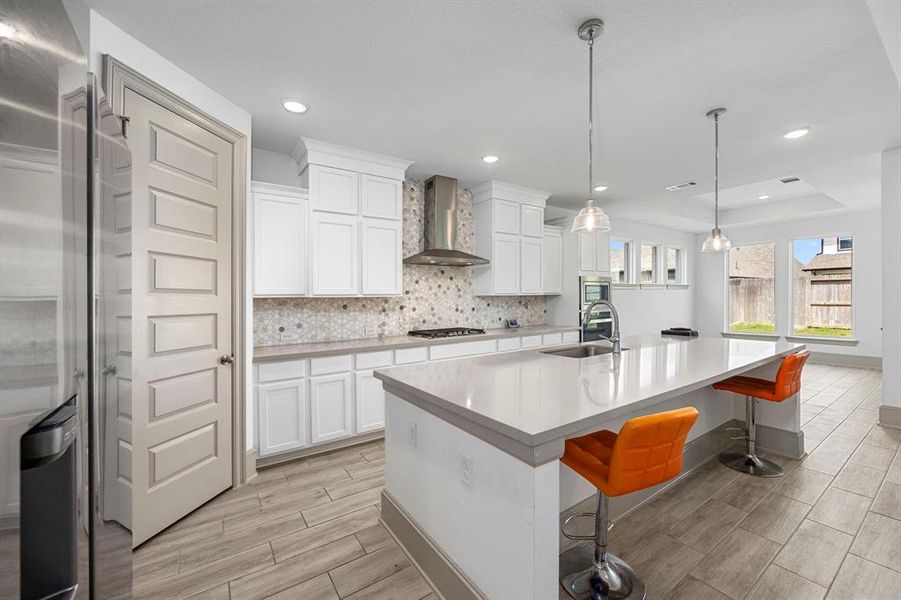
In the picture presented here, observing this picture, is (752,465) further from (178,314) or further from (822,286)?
(822,286)

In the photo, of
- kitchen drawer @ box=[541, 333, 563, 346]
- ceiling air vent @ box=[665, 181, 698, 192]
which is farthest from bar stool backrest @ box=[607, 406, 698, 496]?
ceiling air vent @ box=[665, 181, 698, 192]

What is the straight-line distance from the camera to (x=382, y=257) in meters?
3.65

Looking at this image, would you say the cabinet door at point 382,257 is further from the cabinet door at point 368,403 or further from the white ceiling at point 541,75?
the cabinet door at point 368,403

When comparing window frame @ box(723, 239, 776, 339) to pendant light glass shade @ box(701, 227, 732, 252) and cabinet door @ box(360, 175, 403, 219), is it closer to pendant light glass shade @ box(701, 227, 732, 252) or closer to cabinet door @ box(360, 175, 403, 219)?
pendant light glass shade @ box(701, 227, 732, 252)

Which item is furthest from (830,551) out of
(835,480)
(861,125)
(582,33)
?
(861,125)

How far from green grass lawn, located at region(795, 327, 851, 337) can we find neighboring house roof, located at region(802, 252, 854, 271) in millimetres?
1037

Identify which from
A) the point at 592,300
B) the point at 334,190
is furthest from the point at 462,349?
the point at 592,300

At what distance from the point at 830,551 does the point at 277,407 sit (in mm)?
3383

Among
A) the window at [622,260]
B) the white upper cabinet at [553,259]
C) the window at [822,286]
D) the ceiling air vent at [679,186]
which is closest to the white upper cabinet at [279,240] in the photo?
the white upper cabinet at [553,259]

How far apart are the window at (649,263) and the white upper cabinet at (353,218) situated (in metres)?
5.13

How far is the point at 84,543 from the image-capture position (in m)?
0.82

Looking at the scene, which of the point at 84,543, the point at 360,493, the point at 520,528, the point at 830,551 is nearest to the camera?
the point at 84,543

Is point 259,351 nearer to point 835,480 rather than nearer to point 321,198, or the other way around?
point 321,198

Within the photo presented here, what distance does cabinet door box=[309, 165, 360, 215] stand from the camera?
3.26 m
